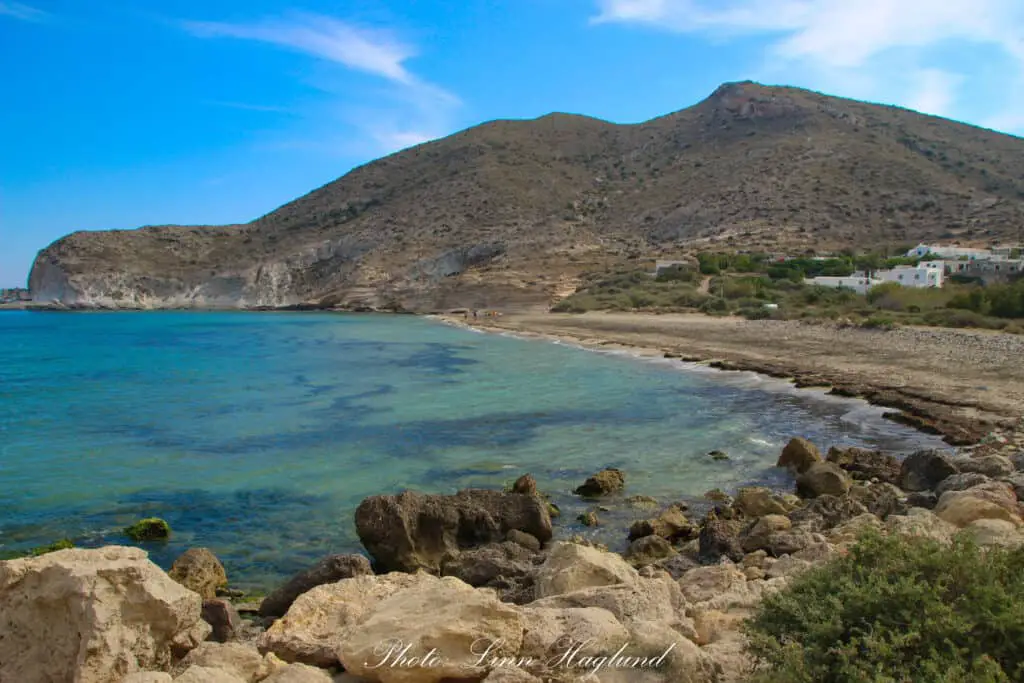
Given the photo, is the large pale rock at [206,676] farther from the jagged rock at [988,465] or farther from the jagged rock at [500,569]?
the jagged rock at [988,465]

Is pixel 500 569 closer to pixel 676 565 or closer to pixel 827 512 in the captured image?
pixel 676 565

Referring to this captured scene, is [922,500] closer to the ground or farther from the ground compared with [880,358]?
closer to the ground

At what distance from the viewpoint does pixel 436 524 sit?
8.94 meters

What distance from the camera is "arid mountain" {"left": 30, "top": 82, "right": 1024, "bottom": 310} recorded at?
253ft

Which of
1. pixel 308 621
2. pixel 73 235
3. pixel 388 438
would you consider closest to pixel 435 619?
pixel 308 621

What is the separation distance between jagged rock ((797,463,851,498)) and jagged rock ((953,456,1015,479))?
166 cm

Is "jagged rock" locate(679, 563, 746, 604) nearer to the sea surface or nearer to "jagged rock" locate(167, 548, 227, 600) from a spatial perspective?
the sea surface

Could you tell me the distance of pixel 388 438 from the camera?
16.0 meters

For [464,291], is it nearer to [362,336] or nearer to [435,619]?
[362,336]

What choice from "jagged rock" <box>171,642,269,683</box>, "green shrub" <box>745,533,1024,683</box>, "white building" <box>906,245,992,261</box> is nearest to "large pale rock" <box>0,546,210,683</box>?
"jagged rock" <box>171,642,269,683</box>

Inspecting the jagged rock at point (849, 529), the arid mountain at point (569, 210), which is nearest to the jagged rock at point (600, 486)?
the jagged rock at point (849, 529)

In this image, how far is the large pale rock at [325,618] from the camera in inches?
175

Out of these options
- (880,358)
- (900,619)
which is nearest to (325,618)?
(900,619)

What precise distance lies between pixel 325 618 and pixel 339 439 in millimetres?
11257
